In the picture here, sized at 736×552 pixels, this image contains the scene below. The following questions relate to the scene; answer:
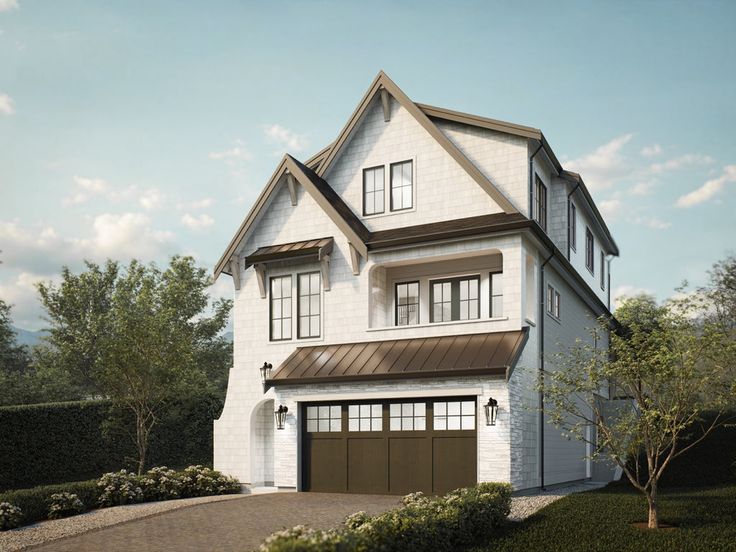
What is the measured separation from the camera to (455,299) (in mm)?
22438

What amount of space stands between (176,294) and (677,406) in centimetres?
3426

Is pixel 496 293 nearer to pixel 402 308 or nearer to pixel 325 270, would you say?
pixel 402 308

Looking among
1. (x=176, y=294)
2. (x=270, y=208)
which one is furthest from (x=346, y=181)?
(x=176, y=294)

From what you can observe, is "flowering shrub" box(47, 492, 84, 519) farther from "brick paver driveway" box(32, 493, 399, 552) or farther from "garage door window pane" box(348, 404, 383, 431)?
"garage door window pane" box(348, 404, 383, 431)

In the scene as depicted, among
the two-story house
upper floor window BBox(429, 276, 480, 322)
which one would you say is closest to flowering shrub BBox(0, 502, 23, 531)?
the two-story house

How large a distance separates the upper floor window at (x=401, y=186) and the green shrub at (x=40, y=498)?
1120 centimetres

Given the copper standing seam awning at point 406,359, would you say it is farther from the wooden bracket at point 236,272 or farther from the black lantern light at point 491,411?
the wooden bracket at point 236,272

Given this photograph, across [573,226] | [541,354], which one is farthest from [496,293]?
[573,226]

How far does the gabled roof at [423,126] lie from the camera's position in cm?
2153

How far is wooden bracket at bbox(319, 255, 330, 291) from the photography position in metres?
22.9

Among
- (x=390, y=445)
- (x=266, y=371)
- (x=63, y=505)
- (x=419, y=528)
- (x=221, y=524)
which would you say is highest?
(x=266, y=371)

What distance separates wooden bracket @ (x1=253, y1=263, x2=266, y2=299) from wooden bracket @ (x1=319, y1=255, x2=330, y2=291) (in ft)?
7.11

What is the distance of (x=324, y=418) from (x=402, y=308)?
397cm

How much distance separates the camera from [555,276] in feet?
79.5
